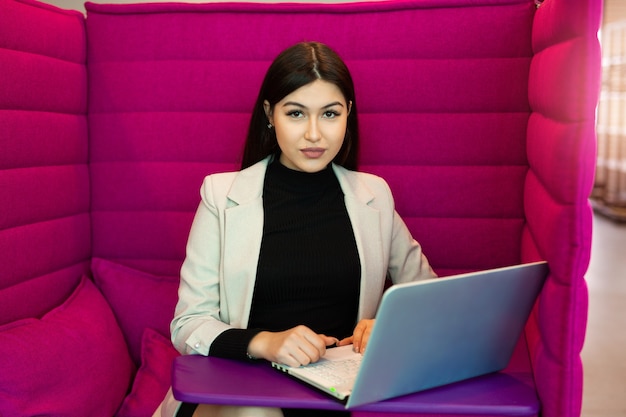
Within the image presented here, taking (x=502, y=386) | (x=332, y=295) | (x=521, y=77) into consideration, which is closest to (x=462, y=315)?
(x=502, y=386)

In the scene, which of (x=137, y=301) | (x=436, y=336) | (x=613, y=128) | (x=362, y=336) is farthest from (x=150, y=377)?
(x=613, y=128)

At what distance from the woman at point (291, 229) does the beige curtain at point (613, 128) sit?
247 inches

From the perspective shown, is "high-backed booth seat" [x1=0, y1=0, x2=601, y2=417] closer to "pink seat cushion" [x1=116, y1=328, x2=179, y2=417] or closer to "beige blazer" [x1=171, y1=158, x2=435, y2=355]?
"pink seat cushion" [x1=116, y1=328, x2=179, y2=417]

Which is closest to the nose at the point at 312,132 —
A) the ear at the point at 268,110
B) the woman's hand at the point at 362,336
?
the ear at the point at 268,110

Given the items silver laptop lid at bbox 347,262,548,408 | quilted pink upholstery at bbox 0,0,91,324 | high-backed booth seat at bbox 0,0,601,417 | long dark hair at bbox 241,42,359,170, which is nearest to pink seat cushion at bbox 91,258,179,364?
high-backed booth seat at bbox 0,0,601,417

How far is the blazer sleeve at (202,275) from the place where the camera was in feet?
6.06

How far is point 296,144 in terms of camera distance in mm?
1870

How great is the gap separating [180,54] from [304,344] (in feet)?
4.04

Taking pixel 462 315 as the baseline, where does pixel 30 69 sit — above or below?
above

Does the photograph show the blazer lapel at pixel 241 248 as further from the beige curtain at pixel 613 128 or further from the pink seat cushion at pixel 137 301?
the beige curtain at pixel 613 128

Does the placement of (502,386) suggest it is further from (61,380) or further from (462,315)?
(61,380)

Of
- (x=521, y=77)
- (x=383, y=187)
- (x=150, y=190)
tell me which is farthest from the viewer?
(x=150, y=190)

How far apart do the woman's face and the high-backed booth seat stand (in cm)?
48

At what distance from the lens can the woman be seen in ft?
6.13
